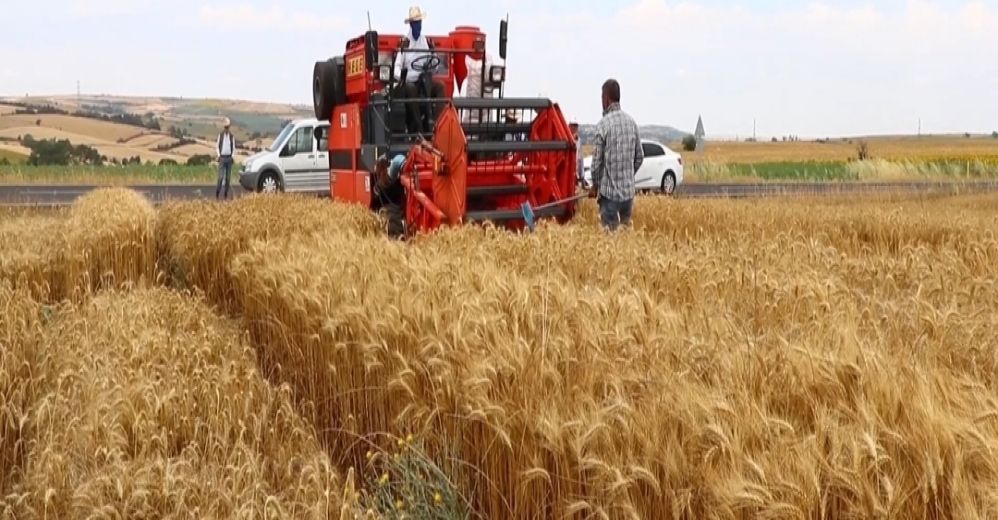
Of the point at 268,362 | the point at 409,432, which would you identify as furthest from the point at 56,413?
the point at 268,362

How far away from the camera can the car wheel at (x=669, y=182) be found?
26906 millimetres

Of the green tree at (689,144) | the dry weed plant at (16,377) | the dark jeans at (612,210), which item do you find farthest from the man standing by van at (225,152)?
the green tree at (689,144)

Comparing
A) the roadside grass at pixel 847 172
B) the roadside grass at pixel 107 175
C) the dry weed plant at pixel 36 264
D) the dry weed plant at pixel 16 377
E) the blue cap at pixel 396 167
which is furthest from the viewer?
the roadside grass at pixel 847 172

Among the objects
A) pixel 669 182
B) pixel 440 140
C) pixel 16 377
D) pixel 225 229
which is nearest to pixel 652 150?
pixel 669 182

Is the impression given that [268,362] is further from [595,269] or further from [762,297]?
[762,297]

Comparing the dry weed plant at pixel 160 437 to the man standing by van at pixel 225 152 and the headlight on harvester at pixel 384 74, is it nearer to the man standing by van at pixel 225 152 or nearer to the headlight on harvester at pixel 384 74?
the headlight on harvester at pixel 384 74

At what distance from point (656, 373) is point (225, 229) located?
6.47 m

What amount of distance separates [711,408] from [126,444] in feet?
7.58

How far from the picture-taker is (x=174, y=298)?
7.18 metres

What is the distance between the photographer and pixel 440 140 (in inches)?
386

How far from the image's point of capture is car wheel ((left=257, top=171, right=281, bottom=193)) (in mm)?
22234

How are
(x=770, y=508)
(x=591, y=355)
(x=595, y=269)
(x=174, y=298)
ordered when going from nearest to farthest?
(x=770, y=508)
(x=591, y=355)
(x=595, y=269)
(x=174, y=298)

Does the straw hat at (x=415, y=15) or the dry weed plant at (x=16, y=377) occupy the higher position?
the straw hat at (x=415, y=15)

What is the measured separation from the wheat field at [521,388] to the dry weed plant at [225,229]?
139 centimetres
